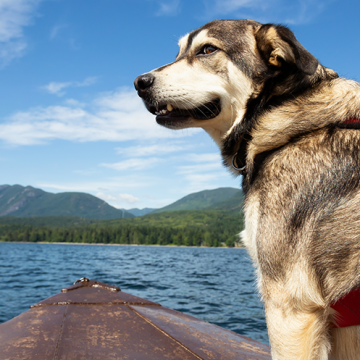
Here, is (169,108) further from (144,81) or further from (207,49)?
(207,49)

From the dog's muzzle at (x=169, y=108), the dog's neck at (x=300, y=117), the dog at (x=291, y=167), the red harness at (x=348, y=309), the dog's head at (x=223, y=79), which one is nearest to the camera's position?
the red harness at (x=348, y=309)

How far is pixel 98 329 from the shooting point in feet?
16.6

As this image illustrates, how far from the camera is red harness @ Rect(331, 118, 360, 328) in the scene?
243 cm

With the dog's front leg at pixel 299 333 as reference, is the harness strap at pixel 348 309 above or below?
above

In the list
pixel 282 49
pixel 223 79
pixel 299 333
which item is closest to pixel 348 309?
pixel 299 333

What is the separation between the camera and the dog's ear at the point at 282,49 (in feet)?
9.89

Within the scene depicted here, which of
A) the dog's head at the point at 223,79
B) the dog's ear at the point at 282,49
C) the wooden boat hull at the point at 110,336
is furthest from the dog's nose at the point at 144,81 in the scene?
the wooden boat hull at the point at 110,336

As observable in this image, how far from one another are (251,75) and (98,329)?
A: 4.37 m

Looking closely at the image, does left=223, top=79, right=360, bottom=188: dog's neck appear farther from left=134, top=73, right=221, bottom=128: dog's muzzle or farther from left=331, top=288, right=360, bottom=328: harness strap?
left=331, top=288, right=360, bottom=328: harness strap

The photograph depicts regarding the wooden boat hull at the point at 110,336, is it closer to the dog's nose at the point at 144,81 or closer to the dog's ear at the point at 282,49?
the dog's nose at the point at 144,81

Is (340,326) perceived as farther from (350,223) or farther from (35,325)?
(35,325)

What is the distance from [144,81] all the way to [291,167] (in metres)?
2.19

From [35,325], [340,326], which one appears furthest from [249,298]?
[340,326]

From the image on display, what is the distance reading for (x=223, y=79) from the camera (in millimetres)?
3963
